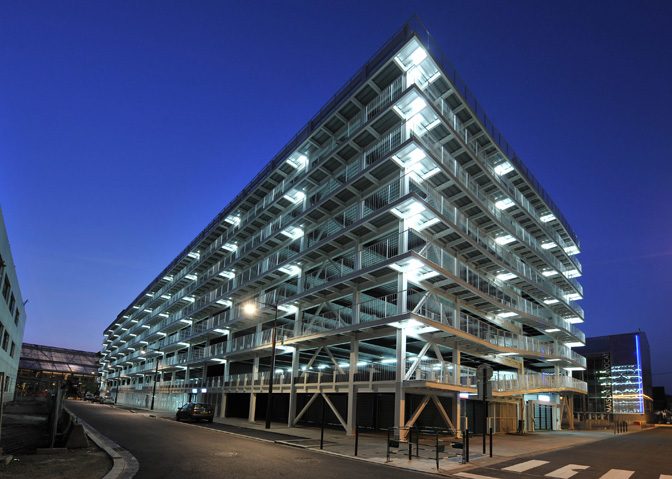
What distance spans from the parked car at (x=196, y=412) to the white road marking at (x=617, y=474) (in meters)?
26.9

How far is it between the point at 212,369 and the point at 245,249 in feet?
62.8

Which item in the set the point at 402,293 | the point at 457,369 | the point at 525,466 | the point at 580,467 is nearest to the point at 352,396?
the point at 457,369

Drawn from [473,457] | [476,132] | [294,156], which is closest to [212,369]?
[294,156]

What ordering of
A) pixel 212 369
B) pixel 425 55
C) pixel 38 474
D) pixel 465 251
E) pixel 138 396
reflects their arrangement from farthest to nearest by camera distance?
pixel 138 396, pixel 212 369, pixel 465 251, pixel 425 55, pixel 38 474

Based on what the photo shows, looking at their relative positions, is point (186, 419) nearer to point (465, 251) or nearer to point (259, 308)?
point (259, 308)

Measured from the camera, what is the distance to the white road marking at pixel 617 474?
532 inches

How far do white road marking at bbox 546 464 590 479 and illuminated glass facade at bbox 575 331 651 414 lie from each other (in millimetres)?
110139

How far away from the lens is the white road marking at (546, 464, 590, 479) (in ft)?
44.5

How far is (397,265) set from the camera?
1056 inches

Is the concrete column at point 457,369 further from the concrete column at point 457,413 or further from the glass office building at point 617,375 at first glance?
the glass office building at point 617,375

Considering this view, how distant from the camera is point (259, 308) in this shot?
41.9 metres

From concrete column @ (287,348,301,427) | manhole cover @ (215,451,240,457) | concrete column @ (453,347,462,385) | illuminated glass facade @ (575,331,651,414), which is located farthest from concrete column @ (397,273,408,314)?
illuminated glass facade @ (575,331,651,414)

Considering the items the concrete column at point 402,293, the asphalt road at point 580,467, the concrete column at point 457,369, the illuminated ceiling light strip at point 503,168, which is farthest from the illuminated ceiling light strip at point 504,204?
the asphalt road at point 580,467

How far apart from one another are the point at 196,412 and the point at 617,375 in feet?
372
